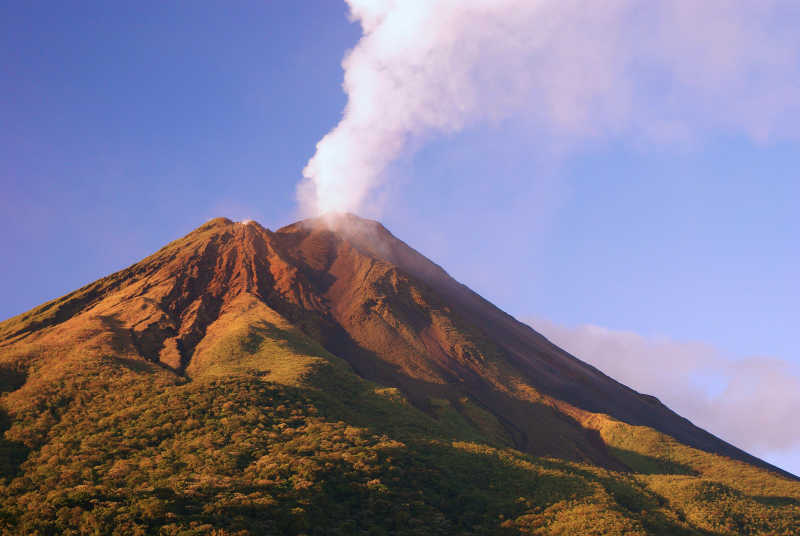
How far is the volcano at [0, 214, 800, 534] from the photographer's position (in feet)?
134

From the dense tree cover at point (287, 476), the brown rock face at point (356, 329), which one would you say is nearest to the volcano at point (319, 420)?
the dense tree cover at point (287, 476)

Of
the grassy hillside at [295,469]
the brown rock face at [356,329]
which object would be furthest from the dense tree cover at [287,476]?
the brown rock face at [356,329]

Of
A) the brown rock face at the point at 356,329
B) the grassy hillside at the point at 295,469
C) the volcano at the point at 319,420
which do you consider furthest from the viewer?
the brown rock face at the point at 356,329

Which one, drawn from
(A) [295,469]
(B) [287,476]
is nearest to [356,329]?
(A) [295,469]

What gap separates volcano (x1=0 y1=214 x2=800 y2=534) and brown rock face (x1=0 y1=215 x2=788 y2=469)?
0.35 metres

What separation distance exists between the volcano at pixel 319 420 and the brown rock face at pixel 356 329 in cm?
35

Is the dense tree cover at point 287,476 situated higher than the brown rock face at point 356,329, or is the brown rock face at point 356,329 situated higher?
the brown rock face at point 356,329

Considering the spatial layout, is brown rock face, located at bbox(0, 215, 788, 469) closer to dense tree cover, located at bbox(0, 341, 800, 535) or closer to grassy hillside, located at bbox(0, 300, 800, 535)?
grassy hillside, located at bbox(0, 300, 800, 535)

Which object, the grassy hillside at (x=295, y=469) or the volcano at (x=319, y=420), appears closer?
the grassy hillside at (x=295, y=469)

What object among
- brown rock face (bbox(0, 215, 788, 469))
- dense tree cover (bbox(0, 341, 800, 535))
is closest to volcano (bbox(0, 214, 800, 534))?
dense tree cover (bbox(0, 341, 800, 535))

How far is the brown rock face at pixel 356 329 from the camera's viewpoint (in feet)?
244

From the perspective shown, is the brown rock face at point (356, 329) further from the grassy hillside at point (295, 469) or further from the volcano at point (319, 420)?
the grassy hillside at point (295, 469)

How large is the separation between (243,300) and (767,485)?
6675cm

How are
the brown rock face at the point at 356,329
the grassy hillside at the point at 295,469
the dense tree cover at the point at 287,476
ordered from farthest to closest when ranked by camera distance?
the brown rock face at the point at 356,329, the grassy hillside at the point at 295,469, the dense tree cover at the point at 287,476
